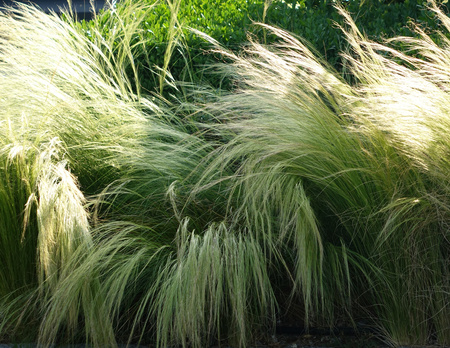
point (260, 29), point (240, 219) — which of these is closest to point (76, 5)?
point (260, 29)

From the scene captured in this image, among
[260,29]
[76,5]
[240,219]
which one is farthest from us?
[76,5]

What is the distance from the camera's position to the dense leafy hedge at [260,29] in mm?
3977

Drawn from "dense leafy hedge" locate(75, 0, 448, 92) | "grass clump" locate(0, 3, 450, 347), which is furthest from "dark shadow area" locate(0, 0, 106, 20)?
"grass clump" locate(0, 3, 450, 347)

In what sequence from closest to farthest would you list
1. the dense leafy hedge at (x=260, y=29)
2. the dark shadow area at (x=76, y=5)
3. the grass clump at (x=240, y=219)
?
the grass clump at (x=240, y=219)
the dense leafy hedge at (x=260, y=29)
the dark shadow area at (x=76, y=5)

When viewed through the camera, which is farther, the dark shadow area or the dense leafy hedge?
the dark shadow area

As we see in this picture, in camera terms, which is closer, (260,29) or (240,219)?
(240,219)

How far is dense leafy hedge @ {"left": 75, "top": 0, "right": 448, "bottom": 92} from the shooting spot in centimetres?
398

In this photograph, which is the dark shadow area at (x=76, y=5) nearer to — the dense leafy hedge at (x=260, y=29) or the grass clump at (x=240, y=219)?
the dense leafy hedge at (x=260, y=29)

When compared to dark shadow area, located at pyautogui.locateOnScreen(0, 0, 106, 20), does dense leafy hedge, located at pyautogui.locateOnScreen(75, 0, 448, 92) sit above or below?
above

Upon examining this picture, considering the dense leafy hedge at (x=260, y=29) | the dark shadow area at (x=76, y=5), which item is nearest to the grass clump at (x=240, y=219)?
the dense leafy hedge at (x=260, y=29)

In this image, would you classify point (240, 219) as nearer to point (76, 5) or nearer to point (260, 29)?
point (260, 29)

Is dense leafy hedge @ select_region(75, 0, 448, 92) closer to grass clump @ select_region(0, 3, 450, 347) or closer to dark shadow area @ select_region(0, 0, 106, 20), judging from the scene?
grass clump @ select_region(0, 3, 450, 347)

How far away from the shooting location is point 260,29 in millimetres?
4105

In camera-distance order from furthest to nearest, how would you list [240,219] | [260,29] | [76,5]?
[76,5] < [260,29] < [240,219]
